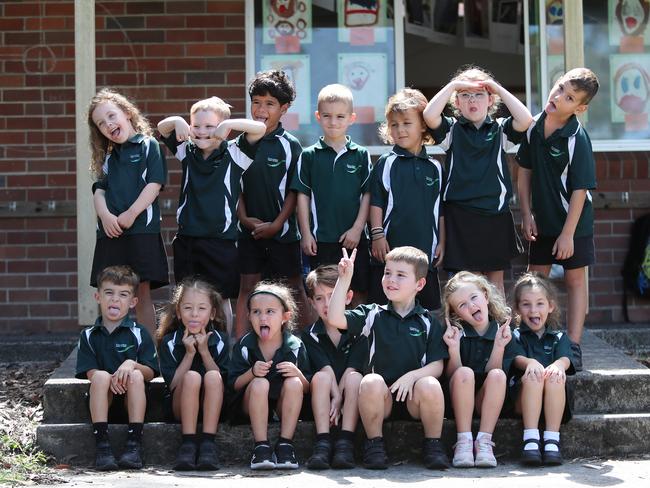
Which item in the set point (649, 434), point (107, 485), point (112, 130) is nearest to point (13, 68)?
point (112, 130)

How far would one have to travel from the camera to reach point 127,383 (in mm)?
6078

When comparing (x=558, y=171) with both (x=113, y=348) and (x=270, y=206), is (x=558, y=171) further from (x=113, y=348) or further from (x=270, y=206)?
(x=113, y=348)

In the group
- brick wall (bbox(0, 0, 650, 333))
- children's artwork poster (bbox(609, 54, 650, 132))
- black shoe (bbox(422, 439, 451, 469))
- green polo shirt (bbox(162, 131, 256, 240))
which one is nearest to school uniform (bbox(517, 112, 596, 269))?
black shoe (bbox(422, 439, 451, 469))

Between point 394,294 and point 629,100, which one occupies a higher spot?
point 629,100

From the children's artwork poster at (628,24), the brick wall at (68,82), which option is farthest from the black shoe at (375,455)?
the children's artwork poster at (628,24)

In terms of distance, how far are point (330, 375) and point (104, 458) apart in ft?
3.90

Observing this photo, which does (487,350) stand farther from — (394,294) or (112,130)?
(112,130)

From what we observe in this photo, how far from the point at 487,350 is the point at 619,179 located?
3120 mm

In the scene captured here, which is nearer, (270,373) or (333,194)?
(270,373)

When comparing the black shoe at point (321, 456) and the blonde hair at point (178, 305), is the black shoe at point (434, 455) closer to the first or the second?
the black shoe at point (321, 456)

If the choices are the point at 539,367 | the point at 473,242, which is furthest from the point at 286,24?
the point at 539,367

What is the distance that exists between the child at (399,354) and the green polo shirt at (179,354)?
64 centimetres

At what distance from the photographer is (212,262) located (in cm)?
675

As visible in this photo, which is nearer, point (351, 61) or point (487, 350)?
point (487, 350)
